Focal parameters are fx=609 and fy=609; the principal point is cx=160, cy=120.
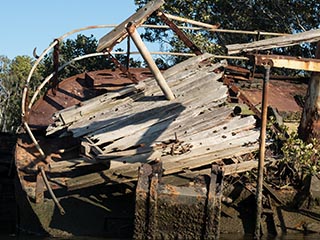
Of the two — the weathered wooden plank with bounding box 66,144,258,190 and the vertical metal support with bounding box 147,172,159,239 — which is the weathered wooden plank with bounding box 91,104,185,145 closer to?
the weathered wooden plank with bounding box 66,144,258,190

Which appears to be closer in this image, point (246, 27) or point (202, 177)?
point (202, 177)

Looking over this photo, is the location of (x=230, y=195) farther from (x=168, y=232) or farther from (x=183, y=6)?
(x=183, y=6)

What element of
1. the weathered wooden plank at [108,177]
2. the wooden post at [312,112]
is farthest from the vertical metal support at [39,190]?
the wooden post at [312,112]

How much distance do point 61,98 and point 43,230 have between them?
410 centimetres

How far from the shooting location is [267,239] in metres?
9.23

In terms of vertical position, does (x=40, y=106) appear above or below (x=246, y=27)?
below

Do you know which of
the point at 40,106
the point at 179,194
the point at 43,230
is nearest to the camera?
the point at 179,194

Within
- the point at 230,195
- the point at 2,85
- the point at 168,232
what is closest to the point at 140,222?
the point at 168,232

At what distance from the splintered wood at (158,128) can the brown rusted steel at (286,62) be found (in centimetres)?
149

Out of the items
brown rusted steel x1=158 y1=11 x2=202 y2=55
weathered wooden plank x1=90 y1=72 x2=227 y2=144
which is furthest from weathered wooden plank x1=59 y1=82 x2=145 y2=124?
brown rusted steel x1=158 y1=11 x2=202 y2=55

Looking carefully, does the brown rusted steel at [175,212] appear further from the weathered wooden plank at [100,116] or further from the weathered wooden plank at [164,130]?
the weathered wooden plank at [100,116]

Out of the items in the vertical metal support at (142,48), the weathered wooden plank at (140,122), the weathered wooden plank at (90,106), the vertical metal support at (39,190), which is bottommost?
the vertical metal support at (39,190)

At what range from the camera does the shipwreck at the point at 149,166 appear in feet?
28.0

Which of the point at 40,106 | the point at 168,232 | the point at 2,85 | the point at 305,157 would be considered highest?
the point at 2,85
